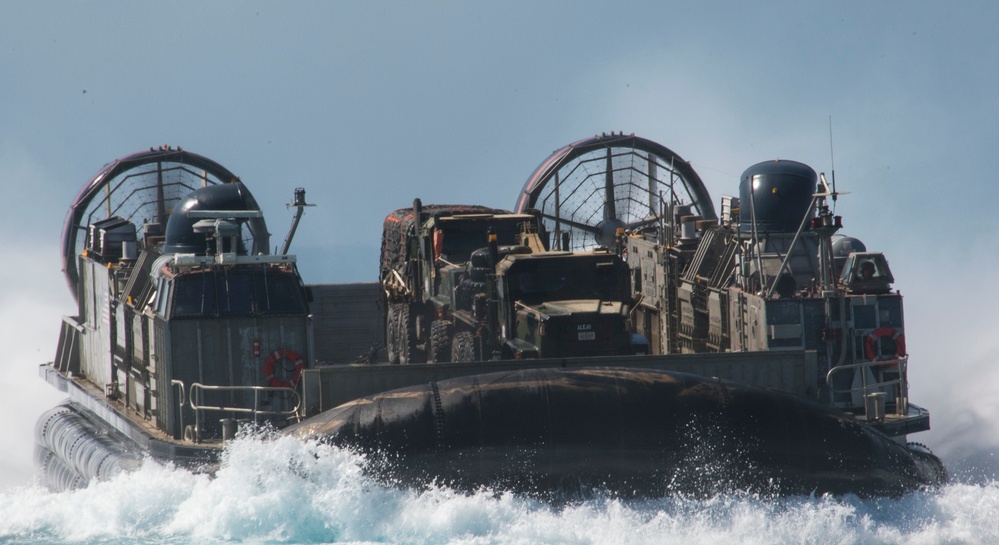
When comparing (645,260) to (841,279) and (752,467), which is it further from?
(752,467)

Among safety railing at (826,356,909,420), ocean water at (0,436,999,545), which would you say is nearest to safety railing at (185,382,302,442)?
ocean water at (0,436,999,545)

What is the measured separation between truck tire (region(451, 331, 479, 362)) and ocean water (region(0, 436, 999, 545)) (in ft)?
11.3

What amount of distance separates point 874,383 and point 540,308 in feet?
11.2

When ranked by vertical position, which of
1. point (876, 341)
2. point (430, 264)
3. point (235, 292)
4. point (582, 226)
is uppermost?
point (582, 226)

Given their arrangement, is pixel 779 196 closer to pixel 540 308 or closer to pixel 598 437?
pixel 540 308

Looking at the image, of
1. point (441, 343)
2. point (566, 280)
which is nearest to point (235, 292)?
point (441, 343)

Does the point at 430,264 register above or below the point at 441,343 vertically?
above

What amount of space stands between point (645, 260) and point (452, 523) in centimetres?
771

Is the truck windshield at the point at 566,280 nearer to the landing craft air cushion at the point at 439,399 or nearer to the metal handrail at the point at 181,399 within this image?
the landing craft air cushion at the point at 439,399

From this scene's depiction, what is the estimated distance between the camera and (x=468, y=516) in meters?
11.7

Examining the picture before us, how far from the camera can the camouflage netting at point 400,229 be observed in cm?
1883

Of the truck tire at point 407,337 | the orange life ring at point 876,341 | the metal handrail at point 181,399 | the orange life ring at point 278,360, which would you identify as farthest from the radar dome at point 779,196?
the metal handrail at point 181,399

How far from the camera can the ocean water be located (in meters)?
11.6

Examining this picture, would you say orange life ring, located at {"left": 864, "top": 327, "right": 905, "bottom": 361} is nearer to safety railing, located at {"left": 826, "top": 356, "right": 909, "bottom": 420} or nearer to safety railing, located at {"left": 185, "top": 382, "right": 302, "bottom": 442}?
safety railing, located at {"left": 826, "top": 356, "right": 909, "bottom": 420}
